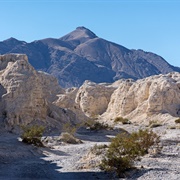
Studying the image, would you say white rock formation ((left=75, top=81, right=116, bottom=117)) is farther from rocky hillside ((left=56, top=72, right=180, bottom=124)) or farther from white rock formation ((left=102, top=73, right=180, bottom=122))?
white rock formation ((left=102, top=73, right=180, bottom=122))

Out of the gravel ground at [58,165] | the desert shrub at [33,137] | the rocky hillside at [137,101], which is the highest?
the rocky hillside at [137,101]

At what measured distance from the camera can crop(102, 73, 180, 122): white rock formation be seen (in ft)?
165

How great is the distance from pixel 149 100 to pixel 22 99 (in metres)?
21.6

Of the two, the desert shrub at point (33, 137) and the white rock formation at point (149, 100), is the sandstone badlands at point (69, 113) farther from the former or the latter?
the desert shrub at point (33, 137)

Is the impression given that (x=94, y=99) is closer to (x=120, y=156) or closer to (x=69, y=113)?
(x=69, y=113)

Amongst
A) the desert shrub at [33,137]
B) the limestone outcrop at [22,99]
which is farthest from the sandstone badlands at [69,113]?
the desert shrub at [33,137]

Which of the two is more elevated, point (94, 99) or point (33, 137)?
point (94, 99)

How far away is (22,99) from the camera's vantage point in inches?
1320

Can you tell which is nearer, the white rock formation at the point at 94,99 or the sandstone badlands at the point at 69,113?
the sandstone badlands at the point at 69,113

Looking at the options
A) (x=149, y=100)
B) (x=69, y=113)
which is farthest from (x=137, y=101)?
(x=69, y=113)

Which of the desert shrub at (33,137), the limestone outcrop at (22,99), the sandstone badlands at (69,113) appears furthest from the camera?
the limestone outcrop at (22,99)

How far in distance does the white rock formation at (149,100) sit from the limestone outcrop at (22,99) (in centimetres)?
1532

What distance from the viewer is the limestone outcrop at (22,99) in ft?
107

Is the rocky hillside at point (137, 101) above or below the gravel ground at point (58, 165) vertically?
above
